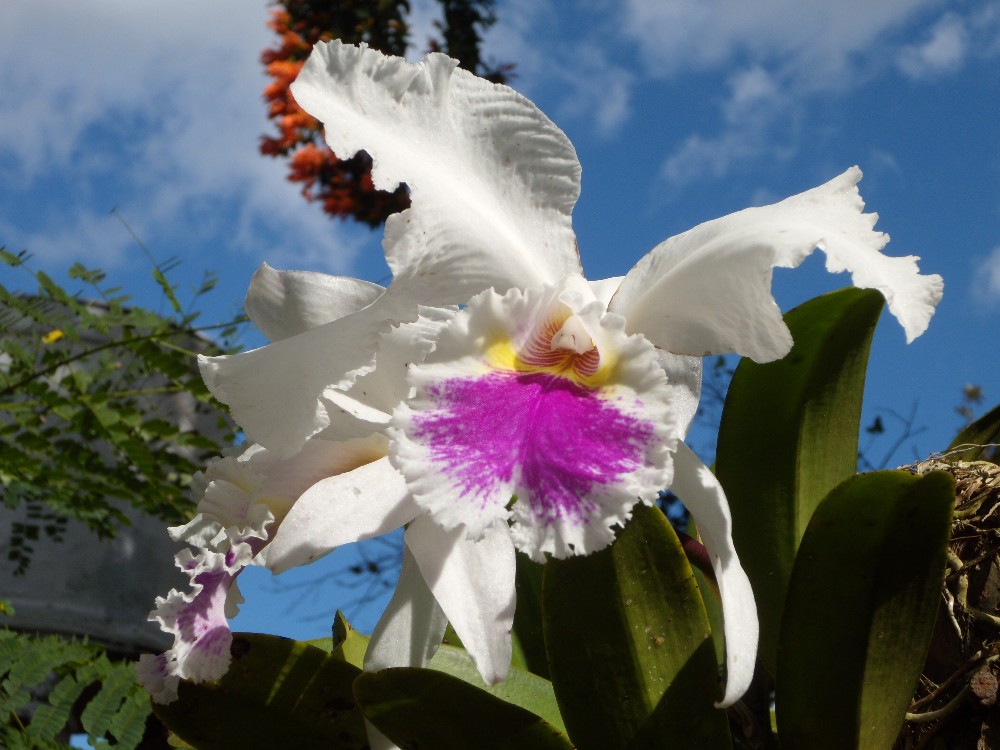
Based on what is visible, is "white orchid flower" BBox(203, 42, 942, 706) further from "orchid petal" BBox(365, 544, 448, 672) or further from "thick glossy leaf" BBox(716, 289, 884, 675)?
"thick glossy leaf" BBox(716, 289, 884, 675)

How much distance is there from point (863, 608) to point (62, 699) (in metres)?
1.12

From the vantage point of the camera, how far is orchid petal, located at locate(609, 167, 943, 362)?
819 mm

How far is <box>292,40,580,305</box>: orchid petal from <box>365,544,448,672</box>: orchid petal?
12.8 inches

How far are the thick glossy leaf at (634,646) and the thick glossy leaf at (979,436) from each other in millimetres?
716

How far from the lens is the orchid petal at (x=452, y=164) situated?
2.96 ft

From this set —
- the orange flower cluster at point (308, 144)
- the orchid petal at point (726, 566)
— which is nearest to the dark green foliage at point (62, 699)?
the orchid petal at point (726, 566)

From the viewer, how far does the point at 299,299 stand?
97 centimetres

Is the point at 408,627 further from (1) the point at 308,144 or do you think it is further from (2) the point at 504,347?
(1) the point at 308,144

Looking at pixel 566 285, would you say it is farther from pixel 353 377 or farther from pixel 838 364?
pixel 838 364

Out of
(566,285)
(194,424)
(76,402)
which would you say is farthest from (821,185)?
(194,424)

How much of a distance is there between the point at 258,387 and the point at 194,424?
3.41 m

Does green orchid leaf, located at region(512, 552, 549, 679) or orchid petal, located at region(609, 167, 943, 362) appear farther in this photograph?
green orchid leaf, located at region(512, 552, 549, 679)

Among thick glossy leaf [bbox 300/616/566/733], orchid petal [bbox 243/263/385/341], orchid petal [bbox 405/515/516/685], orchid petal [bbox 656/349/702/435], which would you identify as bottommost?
thick glossy leaf [bbox 300/616/566/733]

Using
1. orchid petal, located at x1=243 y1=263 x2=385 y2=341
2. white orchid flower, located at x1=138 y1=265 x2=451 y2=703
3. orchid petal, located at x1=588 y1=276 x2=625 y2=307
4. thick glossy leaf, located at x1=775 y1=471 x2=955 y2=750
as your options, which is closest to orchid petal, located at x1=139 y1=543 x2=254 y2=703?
white orchid flower, located at x1=138 y1=265 x2=451 y2=703
